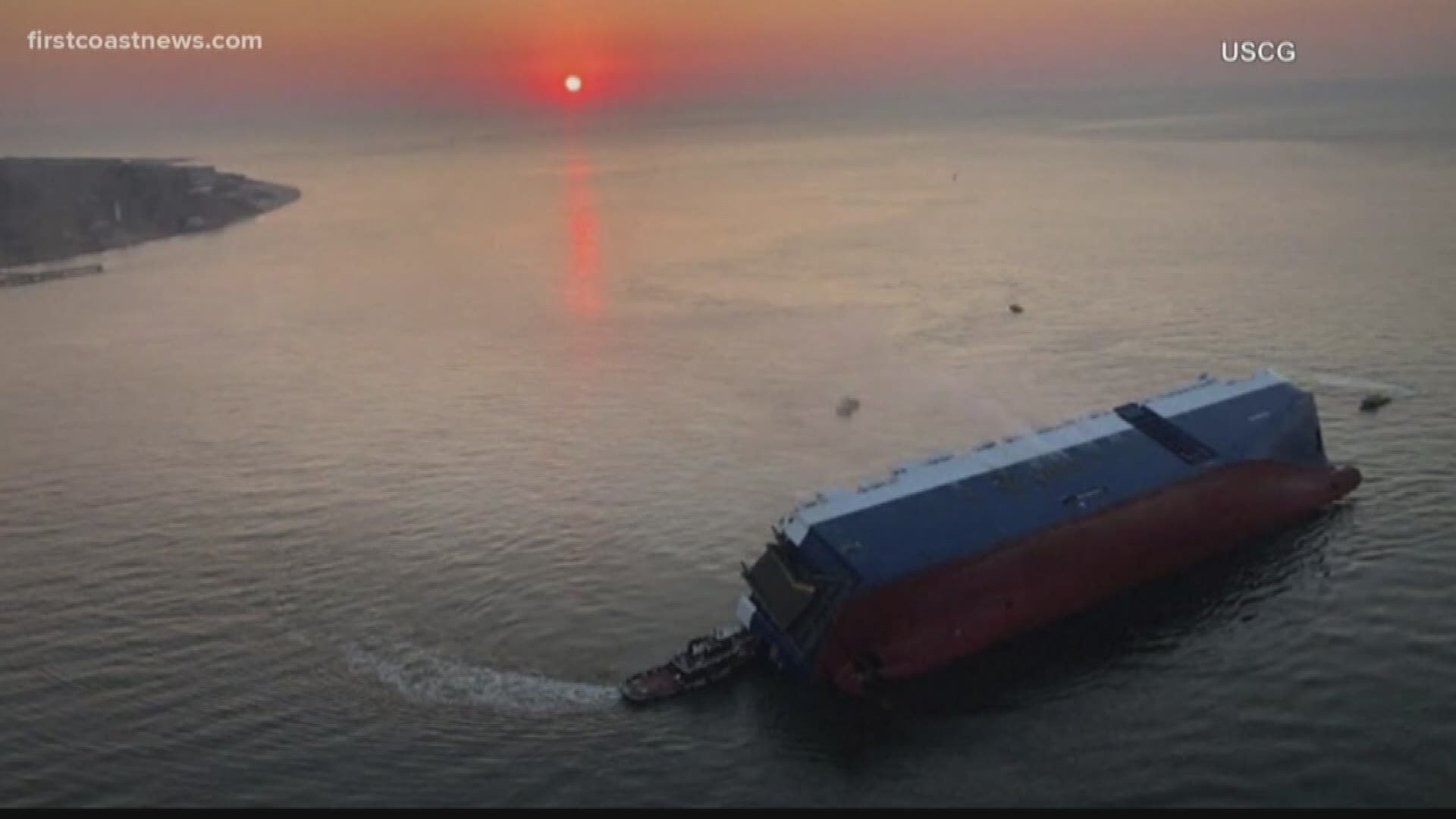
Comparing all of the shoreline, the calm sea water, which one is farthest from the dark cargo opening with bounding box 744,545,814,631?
the shoreline

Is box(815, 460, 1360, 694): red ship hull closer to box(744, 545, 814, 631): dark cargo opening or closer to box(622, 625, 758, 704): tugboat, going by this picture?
box(744, 545, 814, 631): dark cargo opening

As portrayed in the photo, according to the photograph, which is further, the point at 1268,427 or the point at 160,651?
the point at 1268,427

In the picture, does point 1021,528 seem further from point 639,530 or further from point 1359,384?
point 1359,384

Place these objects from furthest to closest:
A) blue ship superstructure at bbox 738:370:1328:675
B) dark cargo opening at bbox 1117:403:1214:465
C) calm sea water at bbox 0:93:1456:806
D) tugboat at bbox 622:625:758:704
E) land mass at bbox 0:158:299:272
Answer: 1. land mass at bbox 0:158:299:272
2. dark cargo opening at bbox 1117:403:1214:465
3. blue ship superstructure at bbox 738:370:1328:675
4. tugboat at bbox 622:625:758:704
5. calm sea water at bbox 0:93:1456:806

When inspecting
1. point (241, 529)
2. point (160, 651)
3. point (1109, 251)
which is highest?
point (1109, 251)

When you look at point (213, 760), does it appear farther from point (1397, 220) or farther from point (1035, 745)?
point (1397, 220)

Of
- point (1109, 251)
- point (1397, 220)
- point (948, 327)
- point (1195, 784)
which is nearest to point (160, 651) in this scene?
point (1195, 784)
